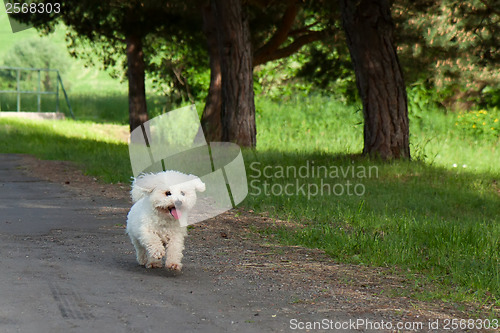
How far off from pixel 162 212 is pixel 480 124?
755 inches

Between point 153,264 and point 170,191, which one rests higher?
point 170,191

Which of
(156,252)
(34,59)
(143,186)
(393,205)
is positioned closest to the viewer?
(143,186)

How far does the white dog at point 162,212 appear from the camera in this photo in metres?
5.91

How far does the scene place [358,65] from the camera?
1412cm

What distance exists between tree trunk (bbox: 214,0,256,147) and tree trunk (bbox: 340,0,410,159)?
4.38 m

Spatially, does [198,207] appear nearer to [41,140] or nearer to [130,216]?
[130,216]

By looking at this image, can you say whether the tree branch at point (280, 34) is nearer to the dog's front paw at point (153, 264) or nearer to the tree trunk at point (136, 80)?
the tree trunk at point (136, 80)

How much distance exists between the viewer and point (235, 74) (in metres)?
17.8

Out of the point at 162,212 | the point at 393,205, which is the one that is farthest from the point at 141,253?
the point at 393,205

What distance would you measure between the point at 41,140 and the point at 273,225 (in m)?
14.0

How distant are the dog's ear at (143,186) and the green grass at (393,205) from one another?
7.12 feet

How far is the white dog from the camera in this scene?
19.4ft

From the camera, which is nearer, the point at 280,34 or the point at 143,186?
the point at 143,186

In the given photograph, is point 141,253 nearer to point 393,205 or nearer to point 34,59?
point 393,205
